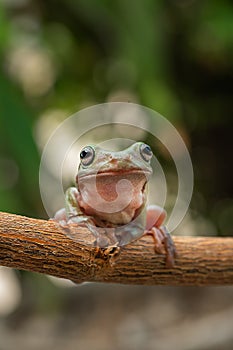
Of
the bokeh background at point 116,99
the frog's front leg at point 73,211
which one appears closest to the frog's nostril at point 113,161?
the frog's front leg at point 73,211

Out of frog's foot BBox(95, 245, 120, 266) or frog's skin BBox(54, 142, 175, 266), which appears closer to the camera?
frog's skin BBox(54, 142, 175, 266)

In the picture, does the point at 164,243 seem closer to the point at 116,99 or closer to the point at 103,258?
the point at 103,258

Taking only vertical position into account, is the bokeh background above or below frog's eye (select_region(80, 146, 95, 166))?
above

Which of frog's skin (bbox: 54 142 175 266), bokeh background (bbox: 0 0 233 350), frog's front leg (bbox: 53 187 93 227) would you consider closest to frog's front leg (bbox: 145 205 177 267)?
frog's skin (bbox: 54 142 175 266)

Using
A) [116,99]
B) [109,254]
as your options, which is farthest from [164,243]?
[116,99]

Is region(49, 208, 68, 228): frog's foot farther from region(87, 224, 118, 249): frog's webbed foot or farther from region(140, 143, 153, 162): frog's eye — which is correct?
region(140, 143, 153, 162): frog's eye

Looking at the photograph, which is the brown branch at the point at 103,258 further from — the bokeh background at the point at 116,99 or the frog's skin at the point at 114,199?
the bokeh background at the point at 116,99
